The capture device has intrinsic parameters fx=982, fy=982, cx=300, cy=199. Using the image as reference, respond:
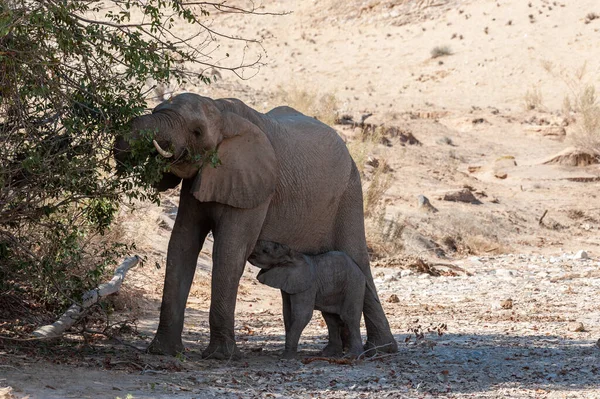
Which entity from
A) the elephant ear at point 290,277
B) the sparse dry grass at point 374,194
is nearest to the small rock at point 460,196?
the sparse dry grass at point 374,194

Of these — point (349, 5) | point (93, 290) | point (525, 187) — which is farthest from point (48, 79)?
point (349, 5)

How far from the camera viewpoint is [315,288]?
26.3ft

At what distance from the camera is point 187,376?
689cm

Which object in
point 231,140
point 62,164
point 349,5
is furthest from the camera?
point 349,5

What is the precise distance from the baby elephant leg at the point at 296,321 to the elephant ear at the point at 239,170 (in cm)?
89

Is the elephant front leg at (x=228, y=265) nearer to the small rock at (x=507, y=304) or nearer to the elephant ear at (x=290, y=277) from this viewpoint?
the elephant ear at (x=290, y=277)

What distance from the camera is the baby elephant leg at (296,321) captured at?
7906mm

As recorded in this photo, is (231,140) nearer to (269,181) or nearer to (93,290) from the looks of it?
(269,181)

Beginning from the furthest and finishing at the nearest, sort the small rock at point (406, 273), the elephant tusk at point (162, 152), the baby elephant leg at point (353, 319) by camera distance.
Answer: the small rock at point (406, 273) < the baby elephant leg at point (353, 319) < the elephant tusk at point (162, 152)

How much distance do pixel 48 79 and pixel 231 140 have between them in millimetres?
1600

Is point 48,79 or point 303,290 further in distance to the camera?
point 303,290

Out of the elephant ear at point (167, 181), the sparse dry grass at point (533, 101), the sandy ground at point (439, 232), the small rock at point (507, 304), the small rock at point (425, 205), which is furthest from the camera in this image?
the sparse dry grass at point (533, 101)

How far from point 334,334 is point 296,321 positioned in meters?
0.53

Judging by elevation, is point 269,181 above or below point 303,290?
above
